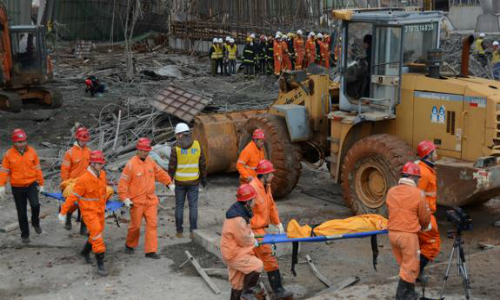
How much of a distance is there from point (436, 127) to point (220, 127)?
4.79m

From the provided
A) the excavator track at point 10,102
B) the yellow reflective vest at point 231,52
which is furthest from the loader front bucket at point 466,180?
the yellow reflective vest at point 231,52

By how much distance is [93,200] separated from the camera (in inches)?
363

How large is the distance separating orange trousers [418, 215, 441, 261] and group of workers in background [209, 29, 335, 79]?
63.2 ft

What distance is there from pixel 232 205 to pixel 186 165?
3109mm

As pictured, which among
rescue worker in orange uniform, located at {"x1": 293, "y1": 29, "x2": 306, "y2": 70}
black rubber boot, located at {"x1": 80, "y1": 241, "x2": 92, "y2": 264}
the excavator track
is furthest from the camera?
rescue worker in orange uniform, located at {"x1": 293, "y1": 29, "x2": 306, "y2": 70}

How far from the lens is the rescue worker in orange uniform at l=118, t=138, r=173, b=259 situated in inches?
381

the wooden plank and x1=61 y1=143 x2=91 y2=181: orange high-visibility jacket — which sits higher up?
x1=61 y1=143 x2=91 y2=181: orange high-visibility jacket

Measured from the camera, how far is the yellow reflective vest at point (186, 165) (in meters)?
10.5

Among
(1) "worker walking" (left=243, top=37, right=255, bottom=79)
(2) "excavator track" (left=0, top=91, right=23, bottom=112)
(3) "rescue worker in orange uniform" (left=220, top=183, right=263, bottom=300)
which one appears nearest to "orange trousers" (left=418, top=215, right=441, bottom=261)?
(3) "rescue worker in orange uniform" (left=220, top=183, right=263, bottom=300)

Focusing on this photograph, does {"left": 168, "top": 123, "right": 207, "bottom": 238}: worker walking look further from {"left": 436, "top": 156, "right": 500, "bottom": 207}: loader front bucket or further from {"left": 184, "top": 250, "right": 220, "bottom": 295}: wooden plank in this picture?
{"left": 436, "top": 156, "right": 500, "bottom": 207}: loader front bucket

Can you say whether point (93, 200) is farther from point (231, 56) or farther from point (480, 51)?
point (231, 56)

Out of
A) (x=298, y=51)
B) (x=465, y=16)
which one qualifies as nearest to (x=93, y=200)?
(x=298, y=51)

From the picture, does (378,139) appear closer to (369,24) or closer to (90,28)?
(369,24)

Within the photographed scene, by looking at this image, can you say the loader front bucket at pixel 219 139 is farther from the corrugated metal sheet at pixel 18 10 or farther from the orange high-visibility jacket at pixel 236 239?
the corrugated metal sheet at pixel 18 10
